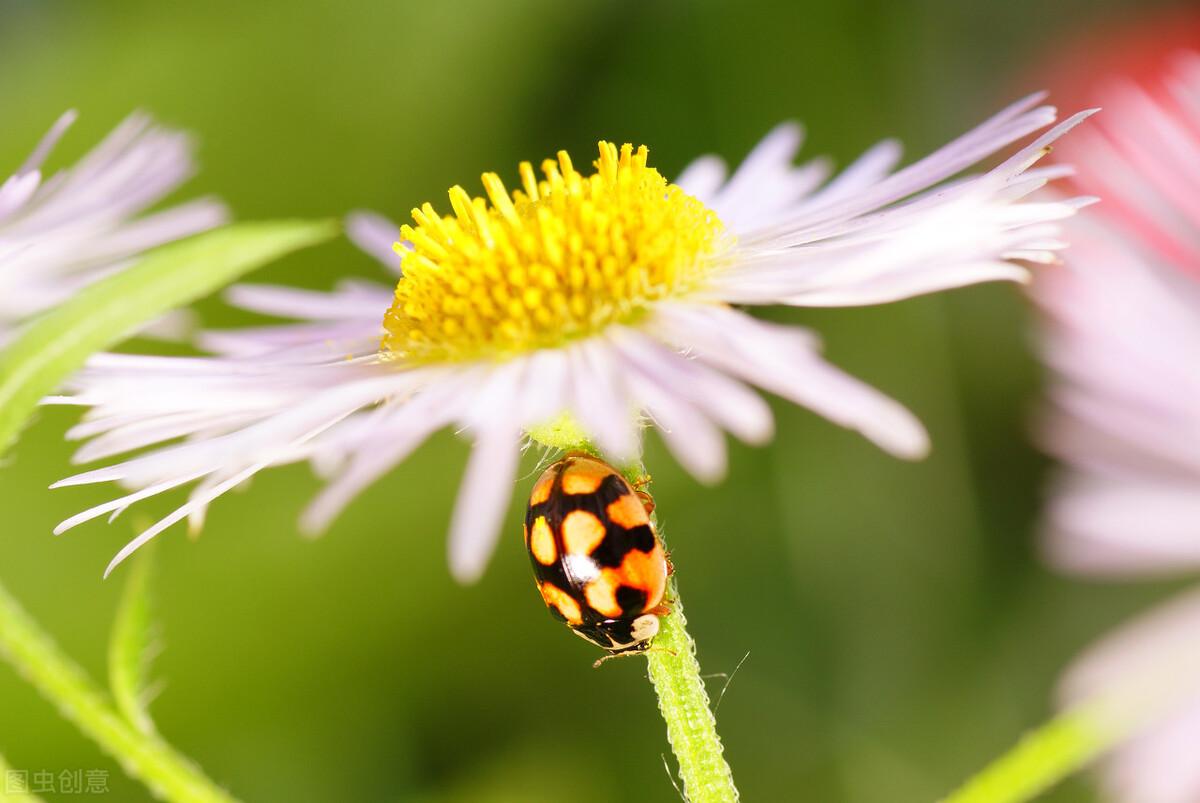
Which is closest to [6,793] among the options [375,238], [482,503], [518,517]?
[482,503]

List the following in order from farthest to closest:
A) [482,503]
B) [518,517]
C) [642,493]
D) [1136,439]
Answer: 1. [518,517]
2. [642,493]
3. [1136,439]
4. [482,503]

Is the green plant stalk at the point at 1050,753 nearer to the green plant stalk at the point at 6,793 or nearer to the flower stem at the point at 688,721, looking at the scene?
the flower stem at the point at 688,721

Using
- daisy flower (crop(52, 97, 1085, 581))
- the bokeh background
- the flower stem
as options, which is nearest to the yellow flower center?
daisy flower (crop(52, 97, 1085, 581))

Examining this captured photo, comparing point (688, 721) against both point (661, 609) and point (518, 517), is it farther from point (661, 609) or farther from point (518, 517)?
point (518, 517)

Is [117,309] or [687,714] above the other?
[117,309]

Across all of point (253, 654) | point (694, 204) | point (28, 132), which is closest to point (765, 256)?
point (694, 204)

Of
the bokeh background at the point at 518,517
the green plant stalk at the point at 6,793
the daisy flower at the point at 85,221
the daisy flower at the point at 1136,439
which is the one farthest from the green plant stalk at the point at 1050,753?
the bokeh background at the point at 518,517

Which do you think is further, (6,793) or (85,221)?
(85,221)
